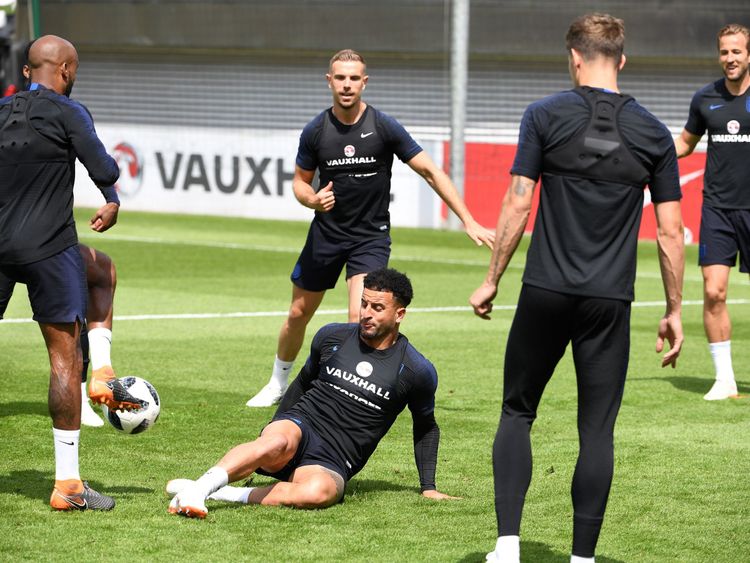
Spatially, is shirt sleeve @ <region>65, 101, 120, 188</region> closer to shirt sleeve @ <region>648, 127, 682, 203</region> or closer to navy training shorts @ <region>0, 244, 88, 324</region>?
navy training shorts @ <region>0, 244, 88, 324</region>

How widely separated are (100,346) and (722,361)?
497 centimetres

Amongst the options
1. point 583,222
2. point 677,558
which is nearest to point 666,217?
point 583,222

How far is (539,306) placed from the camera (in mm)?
5211

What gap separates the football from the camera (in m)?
6.96

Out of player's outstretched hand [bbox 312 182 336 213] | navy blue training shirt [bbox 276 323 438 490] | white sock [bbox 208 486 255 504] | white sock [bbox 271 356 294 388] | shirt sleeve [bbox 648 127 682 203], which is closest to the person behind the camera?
shirt sleeve [bbox 648 127 682 203]

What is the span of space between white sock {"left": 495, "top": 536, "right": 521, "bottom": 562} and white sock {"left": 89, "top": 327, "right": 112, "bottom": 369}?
8.58ft

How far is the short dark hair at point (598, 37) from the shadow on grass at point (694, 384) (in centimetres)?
560

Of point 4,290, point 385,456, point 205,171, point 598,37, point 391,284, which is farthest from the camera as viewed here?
point 205,171

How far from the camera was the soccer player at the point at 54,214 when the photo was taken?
6.32 m

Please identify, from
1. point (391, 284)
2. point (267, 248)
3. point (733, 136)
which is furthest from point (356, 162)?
point (267, 248)

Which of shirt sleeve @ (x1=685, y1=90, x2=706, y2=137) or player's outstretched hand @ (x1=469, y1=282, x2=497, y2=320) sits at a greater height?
shirt sleeve @ (x1=685, y1=90, x2=706, y2=137)

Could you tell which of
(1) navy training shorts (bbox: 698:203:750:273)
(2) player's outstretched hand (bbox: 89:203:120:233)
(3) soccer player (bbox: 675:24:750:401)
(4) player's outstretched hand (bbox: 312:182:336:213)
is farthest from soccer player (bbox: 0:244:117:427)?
(1) navy training shorts (bbox: 698:203:750:273)

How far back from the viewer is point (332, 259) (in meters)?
9.17

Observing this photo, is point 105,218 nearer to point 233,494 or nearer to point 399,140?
point 233,494
